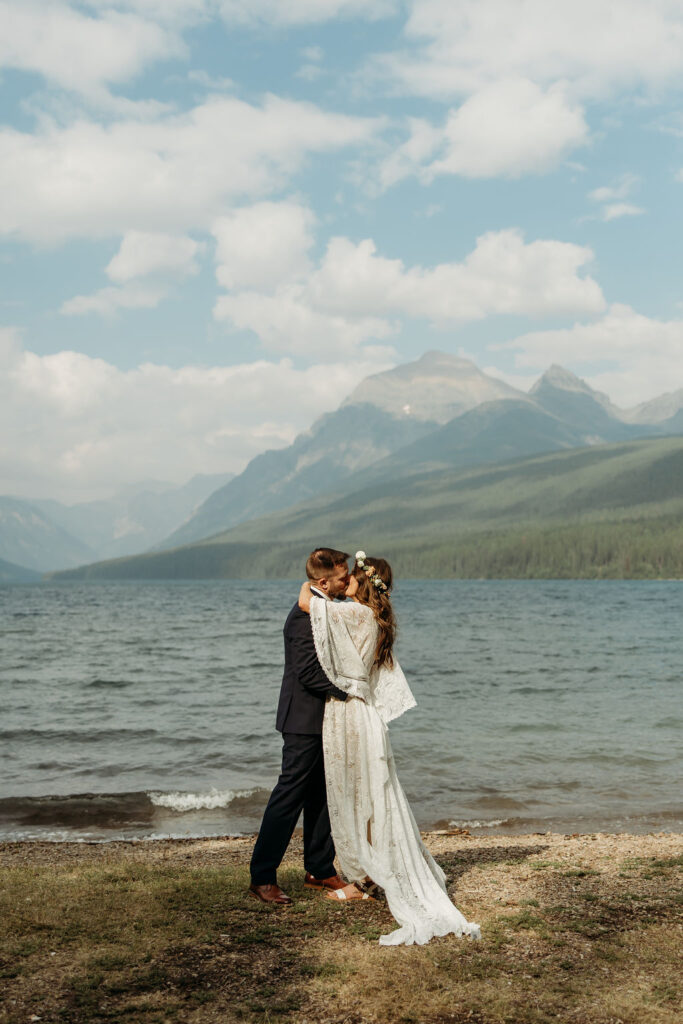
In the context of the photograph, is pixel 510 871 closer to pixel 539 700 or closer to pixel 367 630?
pixel 367 630

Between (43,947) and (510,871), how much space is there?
5.24 metres

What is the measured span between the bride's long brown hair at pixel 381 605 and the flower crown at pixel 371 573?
0.02m

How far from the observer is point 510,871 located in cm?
969

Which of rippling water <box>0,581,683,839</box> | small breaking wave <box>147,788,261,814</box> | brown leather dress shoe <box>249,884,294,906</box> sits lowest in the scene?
rippling water <box>0,581,683,839</box>

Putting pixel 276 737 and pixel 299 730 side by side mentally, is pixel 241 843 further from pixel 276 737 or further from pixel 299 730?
pixel 276 737

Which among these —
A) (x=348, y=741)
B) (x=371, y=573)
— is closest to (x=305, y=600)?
(x=371, y=573)

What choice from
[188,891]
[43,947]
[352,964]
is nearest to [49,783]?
[188,891]

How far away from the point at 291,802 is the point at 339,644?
1.68m

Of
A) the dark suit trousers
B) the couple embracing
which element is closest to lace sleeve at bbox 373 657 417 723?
the couple embracing

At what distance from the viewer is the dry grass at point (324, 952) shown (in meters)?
5.95

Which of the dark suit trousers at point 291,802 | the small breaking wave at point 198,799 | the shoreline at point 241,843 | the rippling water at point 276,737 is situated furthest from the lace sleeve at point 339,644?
the small breaking wave at point 198,799

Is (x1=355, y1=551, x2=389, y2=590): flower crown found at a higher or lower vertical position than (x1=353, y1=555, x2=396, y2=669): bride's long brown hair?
higher

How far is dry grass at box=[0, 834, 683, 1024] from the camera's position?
595 centimetres

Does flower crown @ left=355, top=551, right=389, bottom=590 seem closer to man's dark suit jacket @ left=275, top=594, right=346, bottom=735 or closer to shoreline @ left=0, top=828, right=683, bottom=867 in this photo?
man's dark suit jacket @ left=275, top=594, right=346, bottom=735
